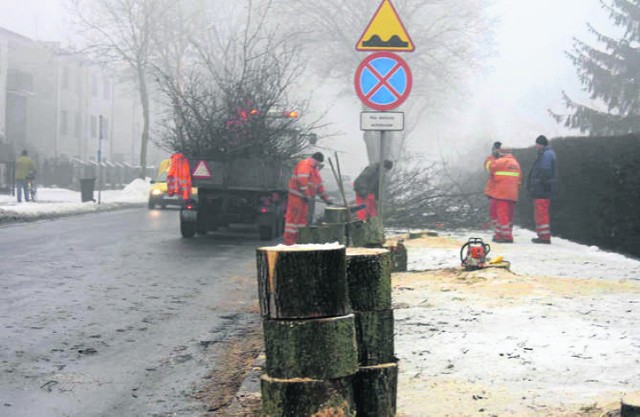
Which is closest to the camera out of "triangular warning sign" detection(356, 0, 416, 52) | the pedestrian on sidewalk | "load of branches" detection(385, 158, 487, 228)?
"triangular warning sign" detection(356, 0, 416, 52)

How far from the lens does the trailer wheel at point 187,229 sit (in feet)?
57.3

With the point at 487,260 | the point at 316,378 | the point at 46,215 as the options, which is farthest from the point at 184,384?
the point at 46,215

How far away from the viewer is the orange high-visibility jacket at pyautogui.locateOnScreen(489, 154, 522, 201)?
16.7 metres

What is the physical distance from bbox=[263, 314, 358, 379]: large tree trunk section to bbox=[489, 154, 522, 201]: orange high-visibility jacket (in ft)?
43.5

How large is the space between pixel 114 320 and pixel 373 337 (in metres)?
4.63

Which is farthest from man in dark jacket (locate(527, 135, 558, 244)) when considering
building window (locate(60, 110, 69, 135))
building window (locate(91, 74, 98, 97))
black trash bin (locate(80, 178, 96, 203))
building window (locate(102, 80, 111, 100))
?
building window (locate(102, 80, 111, 100))

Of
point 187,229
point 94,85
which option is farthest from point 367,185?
point 94,85

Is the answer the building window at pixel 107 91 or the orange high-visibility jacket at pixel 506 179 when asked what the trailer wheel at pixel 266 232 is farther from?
the building window at pixel 107 91

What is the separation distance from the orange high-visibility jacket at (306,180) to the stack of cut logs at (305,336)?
1160 centimetres

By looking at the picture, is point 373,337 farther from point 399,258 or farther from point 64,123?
point 64,123

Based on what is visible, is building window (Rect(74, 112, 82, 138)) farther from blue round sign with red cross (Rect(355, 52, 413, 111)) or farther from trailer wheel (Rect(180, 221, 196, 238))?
Result: blue round sign with red cross (Rect(355, 52, 413, 111))

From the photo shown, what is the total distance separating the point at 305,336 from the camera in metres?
3.70

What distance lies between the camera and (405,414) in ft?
15.8

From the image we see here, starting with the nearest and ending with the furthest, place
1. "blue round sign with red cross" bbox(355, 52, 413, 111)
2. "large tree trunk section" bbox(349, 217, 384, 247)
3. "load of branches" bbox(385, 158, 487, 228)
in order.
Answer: "large tree trunk section" bbox(349, 217, 384, 247), "blue round sign with red cross" bbox(355, 52, 413, 111), "load of branches" bbox(385, 158, 487, 228)
